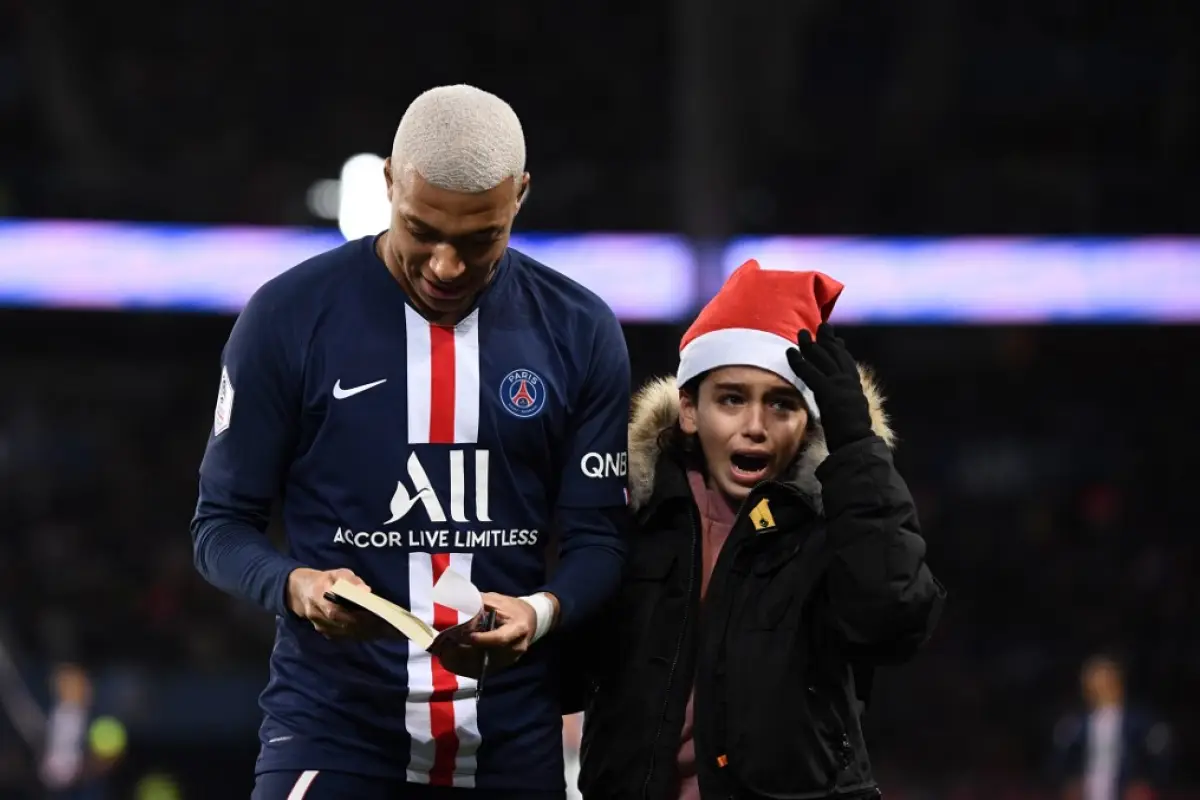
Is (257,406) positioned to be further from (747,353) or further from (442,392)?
(747,353)

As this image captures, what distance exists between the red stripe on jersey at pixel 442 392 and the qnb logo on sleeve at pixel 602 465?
23cm

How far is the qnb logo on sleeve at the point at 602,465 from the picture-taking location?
2.70 metres

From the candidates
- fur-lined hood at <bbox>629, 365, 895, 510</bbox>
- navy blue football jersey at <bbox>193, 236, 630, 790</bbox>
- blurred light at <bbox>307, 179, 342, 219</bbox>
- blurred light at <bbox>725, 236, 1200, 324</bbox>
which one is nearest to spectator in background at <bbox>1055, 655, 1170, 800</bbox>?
blurred light at <bbox>725, 236, 1200, 324</bbox>

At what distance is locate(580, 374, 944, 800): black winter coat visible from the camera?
8.69 feet

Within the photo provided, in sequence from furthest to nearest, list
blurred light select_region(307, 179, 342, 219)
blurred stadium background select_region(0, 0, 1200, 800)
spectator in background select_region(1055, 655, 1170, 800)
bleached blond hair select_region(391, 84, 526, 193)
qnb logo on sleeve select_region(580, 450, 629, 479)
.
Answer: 1. blurred light select_region(307, 179, 342, 219)
2. blurred stadium background select_region(0, 0, 1200, 800)
3. spectator in background select_region(1055, 655, 1170, 800)
4. qnb logo on sleeve select_region(580, 450, 629, 479)
5. bleached blond hair select_region(391, 84, 526, 193)

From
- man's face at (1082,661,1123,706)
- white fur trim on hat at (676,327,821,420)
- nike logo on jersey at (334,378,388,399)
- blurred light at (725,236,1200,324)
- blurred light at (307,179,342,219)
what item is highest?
blurred light at (307,179,342,219)

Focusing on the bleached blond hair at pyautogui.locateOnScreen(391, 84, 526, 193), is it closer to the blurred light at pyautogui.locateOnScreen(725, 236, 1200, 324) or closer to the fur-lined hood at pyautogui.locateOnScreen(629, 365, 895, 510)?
the fur-lined hood at pyautogui.locateOnScreen(629, 365, 895, 510)

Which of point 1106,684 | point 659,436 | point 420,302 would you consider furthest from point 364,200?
point 1106,684

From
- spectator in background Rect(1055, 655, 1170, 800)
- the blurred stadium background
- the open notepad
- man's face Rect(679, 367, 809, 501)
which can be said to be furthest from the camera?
the blurred stadium background

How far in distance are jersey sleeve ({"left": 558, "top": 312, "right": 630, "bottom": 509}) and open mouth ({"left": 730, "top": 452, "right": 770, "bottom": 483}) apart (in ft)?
0.67

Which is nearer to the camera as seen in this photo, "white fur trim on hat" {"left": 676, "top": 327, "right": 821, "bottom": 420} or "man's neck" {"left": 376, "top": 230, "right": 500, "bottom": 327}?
"man's neck" {"left": 376, "top": 230, "right": 500, "bottom": 327}

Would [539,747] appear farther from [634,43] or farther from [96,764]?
[634,43]

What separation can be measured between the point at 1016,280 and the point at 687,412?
12.0 metres

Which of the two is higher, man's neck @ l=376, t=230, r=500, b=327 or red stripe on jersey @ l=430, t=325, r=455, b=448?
man's neck @ l=376, t=230, r=500, b=327
